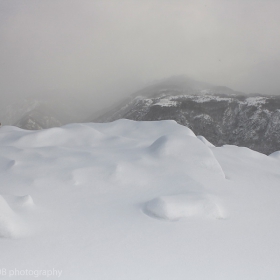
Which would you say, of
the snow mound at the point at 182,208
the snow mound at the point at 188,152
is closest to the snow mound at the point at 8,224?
the snow mound at the point at 182,208

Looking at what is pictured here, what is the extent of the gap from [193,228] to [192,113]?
107 meters

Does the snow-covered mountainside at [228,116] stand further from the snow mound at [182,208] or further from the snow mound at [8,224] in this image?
the snow mound at [8,224]

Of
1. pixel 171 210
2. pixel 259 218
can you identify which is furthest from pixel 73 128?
pixel 259 218

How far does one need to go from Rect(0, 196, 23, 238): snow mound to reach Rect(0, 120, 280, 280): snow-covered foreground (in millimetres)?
23

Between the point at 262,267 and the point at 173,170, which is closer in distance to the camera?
the point at 262,267

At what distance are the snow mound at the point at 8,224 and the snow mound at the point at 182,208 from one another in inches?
140

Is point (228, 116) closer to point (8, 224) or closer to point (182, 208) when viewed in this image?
point (182, 208)

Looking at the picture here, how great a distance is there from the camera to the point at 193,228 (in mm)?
7824

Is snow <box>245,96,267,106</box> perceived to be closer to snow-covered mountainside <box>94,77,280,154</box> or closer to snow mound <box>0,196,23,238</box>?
snow-covered mountainside <box>94,77,280,154</box>

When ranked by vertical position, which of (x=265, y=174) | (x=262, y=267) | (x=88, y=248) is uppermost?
(x=88, y=248)

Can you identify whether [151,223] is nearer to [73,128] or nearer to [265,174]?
[265,174]

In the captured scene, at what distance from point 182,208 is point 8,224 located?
4.74 m

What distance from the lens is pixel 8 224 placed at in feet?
22.7

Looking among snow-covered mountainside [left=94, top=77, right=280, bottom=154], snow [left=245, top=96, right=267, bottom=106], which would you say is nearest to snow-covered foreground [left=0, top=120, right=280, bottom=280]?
snow-covered mountainside [left=94, top=77, right=280, bottom=154]
